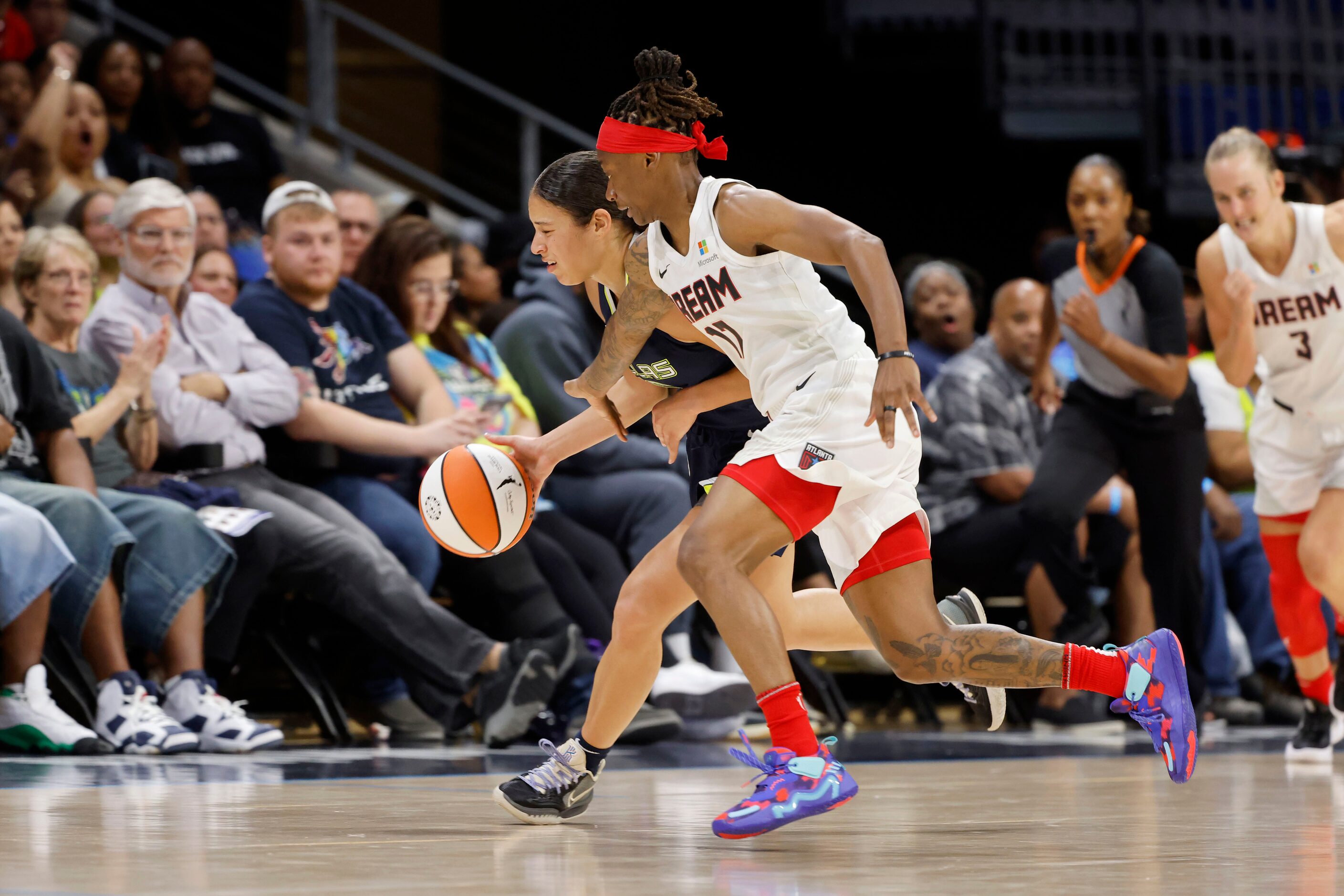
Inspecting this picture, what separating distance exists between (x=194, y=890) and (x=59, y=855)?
0.42 meters

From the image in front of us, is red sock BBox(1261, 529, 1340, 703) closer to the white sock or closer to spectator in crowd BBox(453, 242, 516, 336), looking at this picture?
the white sock

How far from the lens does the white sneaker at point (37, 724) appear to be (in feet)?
14.2

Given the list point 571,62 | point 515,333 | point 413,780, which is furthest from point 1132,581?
point 571,62

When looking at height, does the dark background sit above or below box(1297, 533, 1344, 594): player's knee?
above

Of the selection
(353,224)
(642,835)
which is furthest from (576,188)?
(353,224)

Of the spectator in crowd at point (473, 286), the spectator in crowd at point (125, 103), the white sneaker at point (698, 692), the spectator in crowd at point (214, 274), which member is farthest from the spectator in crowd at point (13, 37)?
the white sneaker at point (698, 692)

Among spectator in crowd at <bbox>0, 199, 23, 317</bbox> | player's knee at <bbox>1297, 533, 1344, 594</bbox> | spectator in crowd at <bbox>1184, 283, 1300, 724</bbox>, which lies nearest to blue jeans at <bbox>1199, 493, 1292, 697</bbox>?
spectator in crowd at <bbox>1184, 283, 1300, 724</bbox>

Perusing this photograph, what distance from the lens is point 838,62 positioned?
10570 mm

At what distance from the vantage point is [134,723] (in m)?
4.46

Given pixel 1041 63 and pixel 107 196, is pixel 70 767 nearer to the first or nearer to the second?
pixel 107 196

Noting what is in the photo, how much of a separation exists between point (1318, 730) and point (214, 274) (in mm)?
4051

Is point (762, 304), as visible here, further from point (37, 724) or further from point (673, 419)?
point (37, 724)

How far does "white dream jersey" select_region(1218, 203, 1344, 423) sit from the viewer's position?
202 inches

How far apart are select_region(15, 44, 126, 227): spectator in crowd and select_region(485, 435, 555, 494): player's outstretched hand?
3.78 metres
